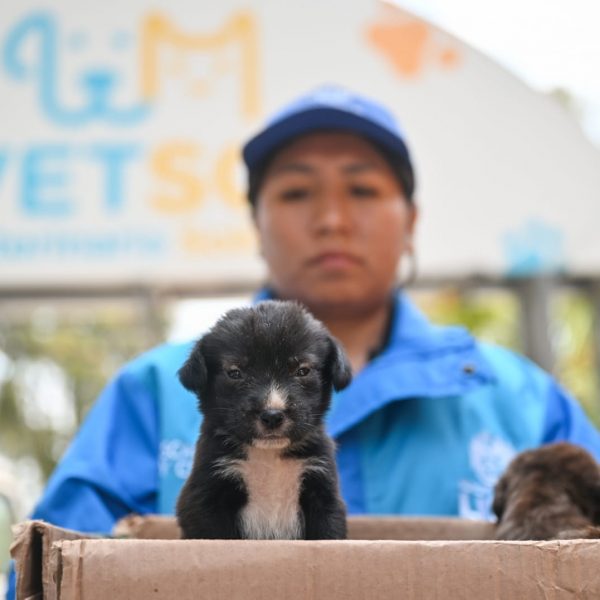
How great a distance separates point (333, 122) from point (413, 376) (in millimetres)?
900

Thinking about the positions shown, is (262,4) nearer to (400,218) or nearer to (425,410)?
(400,218)

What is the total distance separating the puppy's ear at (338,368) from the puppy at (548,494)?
1.83 ft

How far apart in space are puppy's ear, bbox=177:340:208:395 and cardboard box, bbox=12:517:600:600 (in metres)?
0.42

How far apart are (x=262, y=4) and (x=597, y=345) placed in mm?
2234

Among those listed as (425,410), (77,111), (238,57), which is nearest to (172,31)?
(238,57)

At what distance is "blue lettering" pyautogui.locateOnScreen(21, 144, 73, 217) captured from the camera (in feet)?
12.4

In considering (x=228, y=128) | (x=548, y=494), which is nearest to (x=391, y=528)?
(x=548, y=494)

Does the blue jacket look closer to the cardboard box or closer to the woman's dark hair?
the woman's dark hair

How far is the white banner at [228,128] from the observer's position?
3.79 m

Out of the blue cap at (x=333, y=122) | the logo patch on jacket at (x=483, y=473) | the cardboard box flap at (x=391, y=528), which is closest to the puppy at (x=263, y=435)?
the cardboard box flap at (x=391, y=528)

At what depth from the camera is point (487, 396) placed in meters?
2.90

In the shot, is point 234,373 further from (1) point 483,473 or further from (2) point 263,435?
(1) point 483,473

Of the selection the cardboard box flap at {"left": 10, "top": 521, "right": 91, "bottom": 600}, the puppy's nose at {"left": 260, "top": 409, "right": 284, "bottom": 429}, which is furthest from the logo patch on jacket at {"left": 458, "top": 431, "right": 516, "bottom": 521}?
the cardboard box flap at {"left": 10, "top": 521, "right": 91, "bottom": 600}

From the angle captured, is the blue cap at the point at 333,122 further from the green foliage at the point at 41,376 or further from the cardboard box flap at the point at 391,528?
the green foliage at the point at 41,376
